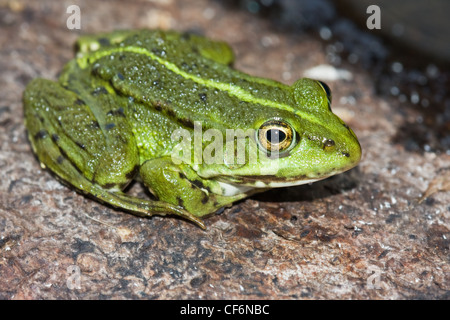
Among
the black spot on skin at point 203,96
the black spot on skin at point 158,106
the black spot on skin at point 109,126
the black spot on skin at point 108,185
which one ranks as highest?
the black spot on skin at point 203,96

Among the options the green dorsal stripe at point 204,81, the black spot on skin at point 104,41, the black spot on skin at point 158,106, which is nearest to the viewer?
the green dorsal stripe at point 204,81

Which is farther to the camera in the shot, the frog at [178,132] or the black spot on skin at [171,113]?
the black spot on skin at [171,113]

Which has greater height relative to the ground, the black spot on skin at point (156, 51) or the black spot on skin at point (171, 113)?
the black spot on skin at point (156, 51)

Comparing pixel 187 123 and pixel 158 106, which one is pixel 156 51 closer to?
pixel 158 106

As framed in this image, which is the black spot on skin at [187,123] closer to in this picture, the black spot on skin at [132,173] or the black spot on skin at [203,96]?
the black spot on skin at [203,96]

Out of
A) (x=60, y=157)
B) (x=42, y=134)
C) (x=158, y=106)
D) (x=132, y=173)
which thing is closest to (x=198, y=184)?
(x=132, y=173)

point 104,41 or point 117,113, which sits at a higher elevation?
point 104,41

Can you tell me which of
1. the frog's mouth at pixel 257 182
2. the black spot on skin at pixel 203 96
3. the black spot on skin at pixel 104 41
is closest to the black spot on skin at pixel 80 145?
the black spot on skin at pixel 203 96
